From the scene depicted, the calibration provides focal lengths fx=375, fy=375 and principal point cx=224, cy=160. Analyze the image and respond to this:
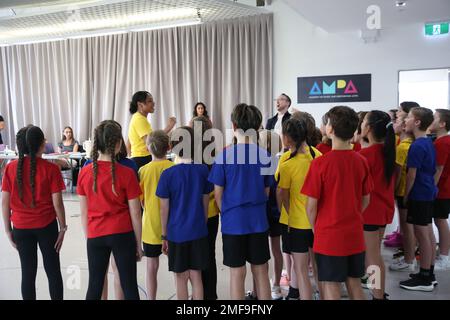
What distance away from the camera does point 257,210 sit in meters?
2.09

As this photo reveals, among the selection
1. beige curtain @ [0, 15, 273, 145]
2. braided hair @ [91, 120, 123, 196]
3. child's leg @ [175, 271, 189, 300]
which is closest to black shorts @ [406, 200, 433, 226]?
child's leg @ [175, 271, 189, 300]

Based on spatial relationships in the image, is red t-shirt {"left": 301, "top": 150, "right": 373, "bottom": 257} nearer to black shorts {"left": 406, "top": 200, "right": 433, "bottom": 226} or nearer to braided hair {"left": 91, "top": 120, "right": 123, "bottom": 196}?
braided hair {"left": 91, "top": 120, "right": 123, "bottom": 196}

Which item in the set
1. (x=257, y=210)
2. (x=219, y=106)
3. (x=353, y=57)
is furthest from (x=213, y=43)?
(x=257, y=210)

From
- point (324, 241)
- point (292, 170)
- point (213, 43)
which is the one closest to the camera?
point (324, 241)

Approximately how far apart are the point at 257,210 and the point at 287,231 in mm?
389

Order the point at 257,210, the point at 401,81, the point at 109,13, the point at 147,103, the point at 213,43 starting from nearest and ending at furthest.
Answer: the point at 257,210, the point at 147,103, the point at 109,13, the point at 401,81, the point at 213,43

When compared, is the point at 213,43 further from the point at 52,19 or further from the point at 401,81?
the point at 401,81

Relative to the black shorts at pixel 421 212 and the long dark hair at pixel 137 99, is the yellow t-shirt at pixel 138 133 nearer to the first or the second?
the long dark hair at pixel 137 99

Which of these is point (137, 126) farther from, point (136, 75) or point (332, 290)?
point (136, 75)

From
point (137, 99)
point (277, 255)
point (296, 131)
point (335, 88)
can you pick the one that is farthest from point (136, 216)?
point (335, 88)

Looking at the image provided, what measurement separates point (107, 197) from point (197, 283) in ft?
2.38

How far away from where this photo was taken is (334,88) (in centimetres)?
657

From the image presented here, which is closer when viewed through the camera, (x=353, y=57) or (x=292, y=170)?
(x=292, y=170)

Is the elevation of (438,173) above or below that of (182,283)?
above
